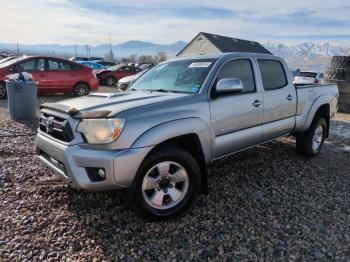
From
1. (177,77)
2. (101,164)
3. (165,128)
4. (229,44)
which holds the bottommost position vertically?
(101,164)

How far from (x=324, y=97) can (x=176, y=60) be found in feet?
9.47

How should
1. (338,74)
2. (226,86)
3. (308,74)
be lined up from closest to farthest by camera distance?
(226,86), (338,74), (308,74)

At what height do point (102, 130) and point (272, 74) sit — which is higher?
point (272, 74)

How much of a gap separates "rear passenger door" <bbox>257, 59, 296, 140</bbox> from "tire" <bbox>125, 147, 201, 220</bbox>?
5.44 ft

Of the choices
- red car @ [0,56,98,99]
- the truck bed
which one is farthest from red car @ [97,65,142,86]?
the truck bed

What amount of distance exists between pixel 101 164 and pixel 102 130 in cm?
31

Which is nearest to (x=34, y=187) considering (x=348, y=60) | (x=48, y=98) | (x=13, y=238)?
(x=13, y=238)

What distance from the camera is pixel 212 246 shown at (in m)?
3.08

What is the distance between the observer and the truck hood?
10.3 feet

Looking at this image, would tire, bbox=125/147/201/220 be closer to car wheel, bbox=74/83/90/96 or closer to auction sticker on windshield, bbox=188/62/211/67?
auction sticker on windshield, bbox=188/62/211/67

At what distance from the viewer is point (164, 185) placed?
3420mm

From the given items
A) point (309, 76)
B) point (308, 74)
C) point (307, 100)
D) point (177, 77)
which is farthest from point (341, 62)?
point (177, 77)

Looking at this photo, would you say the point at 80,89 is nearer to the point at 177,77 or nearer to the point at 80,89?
the point at 80,89

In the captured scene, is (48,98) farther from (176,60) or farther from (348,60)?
(348,60)
